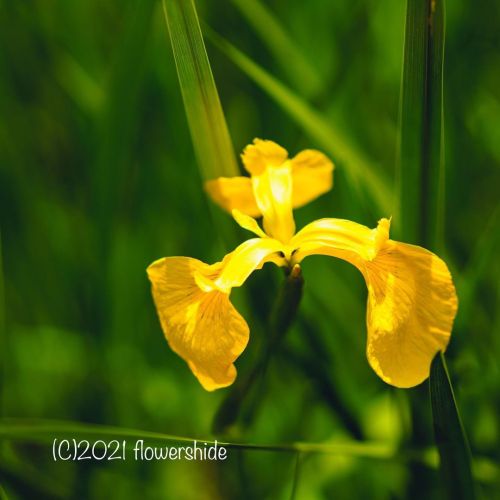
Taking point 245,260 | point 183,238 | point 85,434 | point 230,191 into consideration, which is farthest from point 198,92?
point 183,238

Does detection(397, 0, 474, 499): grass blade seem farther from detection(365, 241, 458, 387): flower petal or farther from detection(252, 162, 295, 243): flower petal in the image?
detection(252, 162, 295, 243): flower petal

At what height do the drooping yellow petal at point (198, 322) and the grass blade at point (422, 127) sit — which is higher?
the grass blade at point (422, 127)

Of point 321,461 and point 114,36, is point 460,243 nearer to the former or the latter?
point 321,461

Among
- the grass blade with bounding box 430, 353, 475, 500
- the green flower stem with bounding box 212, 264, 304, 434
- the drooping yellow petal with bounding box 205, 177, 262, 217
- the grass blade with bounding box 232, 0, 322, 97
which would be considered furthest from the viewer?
the grass blade with bounding box 232, 0, 322, 97

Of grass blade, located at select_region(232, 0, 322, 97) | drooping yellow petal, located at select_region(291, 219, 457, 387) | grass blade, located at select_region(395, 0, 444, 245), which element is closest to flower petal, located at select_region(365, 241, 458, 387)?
drooping yellow petal, located at select_region(291, 219, 457, 387)

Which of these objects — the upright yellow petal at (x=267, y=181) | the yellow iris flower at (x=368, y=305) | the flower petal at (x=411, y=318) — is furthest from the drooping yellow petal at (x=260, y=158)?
the flower petal at (x=411, y=318)

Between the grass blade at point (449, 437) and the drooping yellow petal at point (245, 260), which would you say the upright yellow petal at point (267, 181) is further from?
the grass blade at point (449, 437)
